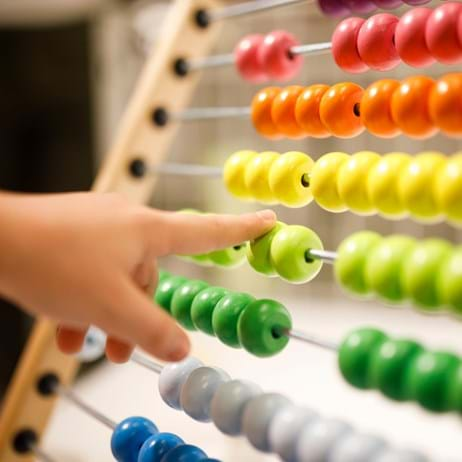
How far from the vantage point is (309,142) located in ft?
9.05

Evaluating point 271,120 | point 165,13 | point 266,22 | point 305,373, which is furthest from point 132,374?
point 266,22

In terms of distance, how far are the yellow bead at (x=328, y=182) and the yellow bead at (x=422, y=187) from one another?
11 cm

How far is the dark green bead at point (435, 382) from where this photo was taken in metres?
0.55

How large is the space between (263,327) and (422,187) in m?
0.21

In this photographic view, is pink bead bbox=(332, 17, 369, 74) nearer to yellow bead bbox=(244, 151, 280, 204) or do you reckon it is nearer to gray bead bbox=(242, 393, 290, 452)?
yellow bead bbox=(244, 151, 280, 204)

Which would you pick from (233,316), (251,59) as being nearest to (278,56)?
(251,59)

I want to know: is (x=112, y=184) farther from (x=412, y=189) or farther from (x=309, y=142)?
(x=309, y=142)

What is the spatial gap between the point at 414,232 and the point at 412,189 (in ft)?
7.21

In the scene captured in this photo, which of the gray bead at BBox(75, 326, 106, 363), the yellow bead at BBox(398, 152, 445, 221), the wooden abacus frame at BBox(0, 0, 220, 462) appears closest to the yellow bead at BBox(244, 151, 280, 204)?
the yellow bead at BBox(398, 152, 445, 221)

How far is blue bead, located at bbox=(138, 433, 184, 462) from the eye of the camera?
0.78 m

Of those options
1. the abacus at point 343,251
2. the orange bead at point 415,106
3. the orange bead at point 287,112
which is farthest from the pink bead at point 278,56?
the orange bead at point 415,106

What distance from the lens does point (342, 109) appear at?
770 millimetres

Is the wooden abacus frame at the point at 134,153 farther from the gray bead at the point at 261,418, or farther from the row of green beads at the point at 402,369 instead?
the row of green beads at the point at 402,369

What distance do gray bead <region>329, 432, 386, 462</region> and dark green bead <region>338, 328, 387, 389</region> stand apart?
4cm
